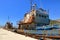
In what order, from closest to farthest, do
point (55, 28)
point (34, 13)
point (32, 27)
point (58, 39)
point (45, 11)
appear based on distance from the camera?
point (58, 39) → point (55, 28) → point (32, 27) → point (34, 13) → point (45, 11)

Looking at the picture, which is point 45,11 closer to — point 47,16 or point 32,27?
point 47,16

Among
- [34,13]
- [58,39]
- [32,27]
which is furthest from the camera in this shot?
[34,13]

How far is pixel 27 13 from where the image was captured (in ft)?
139

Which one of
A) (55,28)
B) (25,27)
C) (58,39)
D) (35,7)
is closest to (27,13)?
(35,7)

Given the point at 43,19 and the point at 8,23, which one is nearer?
the point at 8,23

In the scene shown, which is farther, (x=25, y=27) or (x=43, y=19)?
(x=43, y=19)

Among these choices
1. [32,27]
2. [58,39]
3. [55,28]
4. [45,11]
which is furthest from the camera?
[45,11]

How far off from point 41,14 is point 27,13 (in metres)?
4.78

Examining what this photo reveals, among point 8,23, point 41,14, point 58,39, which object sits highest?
point 41,14

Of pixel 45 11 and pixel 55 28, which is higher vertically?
pixel 45 11

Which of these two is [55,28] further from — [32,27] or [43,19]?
[43,19]

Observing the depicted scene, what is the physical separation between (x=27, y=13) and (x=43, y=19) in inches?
205

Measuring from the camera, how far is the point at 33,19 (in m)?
37.4

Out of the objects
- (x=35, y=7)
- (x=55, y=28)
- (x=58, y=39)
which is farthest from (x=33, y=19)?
(x=58, y=39)
